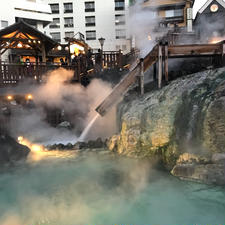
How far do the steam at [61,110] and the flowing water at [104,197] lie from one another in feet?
14.3

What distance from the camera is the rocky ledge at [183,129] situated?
618 cm

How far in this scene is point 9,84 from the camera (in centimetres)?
1165

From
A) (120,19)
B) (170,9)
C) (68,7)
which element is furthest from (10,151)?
(68,7)

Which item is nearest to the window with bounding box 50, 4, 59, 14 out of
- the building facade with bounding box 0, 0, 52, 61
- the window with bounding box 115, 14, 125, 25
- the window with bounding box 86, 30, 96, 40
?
the window with bounding box 86, 30, 96, 40

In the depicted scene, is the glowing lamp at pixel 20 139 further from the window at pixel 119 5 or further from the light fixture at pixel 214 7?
the window at pixel 119 5

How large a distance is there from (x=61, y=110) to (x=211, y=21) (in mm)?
20822

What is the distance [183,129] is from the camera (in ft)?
23.5

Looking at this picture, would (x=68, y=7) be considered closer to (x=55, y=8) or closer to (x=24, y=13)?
(x=55, y=8)

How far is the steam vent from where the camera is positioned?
527 cm

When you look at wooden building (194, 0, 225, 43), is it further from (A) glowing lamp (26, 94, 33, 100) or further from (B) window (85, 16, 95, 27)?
(B) window (85, 16, 95, 27)

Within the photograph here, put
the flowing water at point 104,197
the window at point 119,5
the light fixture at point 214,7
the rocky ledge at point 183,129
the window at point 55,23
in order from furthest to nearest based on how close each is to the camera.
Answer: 1. the window at point 55,23
2. the window at point 119,5
3. the light fixture at point 214,7
4. the rocky ledge at point 183,129
5. the flowing water at point 104,197

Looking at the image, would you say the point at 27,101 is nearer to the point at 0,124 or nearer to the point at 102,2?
the point at 0,124

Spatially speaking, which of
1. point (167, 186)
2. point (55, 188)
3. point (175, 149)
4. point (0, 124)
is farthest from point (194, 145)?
point (0, 124)

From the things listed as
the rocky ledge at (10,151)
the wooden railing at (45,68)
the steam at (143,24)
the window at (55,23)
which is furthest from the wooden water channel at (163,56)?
the window at (55,23)
